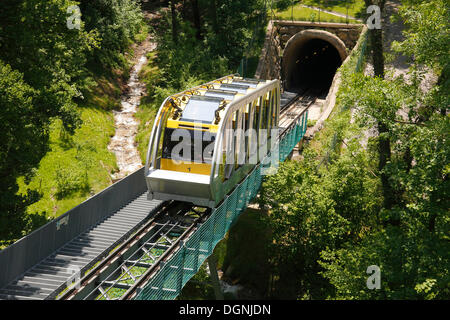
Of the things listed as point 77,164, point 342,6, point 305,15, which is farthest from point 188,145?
point 342,6

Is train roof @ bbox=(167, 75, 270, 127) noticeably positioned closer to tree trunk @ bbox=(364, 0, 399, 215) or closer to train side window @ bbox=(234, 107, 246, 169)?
train side window @ bbox=(234, 107, 246, 169)

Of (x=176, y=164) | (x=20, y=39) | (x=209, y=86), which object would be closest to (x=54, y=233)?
(x=176, y=164)

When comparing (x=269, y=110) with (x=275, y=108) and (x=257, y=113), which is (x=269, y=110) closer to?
(x=275, y=108)

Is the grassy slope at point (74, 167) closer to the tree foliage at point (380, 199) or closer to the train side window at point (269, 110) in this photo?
the train side window at point (269, 110)

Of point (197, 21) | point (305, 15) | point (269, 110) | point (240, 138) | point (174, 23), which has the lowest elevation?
point (240, 138)

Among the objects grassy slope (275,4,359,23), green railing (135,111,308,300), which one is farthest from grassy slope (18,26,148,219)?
grassy slope (275,4,359,23)

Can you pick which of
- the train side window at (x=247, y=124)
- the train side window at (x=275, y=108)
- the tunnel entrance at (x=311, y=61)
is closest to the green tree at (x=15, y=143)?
the train side window at (x=247, y=124)

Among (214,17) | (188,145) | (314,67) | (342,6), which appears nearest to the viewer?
(188,145)
